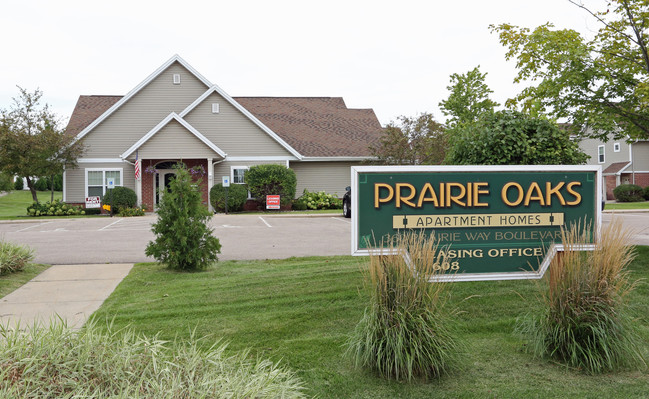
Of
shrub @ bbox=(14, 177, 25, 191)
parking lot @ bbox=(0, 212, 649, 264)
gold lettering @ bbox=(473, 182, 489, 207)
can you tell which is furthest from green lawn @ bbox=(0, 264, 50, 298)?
shrub @ bbox=(14, 177, 25, 191)

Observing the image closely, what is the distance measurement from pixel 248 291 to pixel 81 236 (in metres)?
10.4

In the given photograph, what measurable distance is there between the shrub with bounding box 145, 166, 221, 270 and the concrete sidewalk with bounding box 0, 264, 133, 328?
2.72 ft

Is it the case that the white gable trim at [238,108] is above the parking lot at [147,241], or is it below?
above

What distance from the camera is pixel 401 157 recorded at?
2839cm

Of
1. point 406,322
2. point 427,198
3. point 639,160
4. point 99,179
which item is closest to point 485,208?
point 427,198

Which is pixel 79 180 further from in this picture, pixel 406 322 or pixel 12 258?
pixel 406 322

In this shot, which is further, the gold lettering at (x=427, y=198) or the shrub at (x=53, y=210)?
the shrub at (x=53, y=210)

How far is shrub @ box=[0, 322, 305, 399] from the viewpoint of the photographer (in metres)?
2.95

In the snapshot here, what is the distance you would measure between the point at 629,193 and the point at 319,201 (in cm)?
2609

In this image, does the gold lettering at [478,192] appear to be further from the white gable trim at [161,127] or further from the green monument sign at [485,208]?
the white gable trim at [161,127]

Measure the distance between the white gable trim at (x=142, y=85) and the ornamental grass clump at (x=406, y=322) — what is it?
27.1 meters

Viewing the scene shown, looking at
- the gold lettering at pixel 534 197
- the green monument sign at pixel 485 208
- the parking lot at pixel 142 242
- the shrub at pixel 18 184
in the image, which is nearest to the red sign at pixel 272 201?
the parking lot at pixel 142 242

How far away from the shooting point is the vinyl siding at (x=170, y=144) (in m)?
26.6

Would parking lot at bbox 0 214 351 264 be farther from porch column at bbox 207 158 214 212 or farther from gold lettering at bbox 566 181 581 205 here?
porch column at bbox 207 158 214 212
